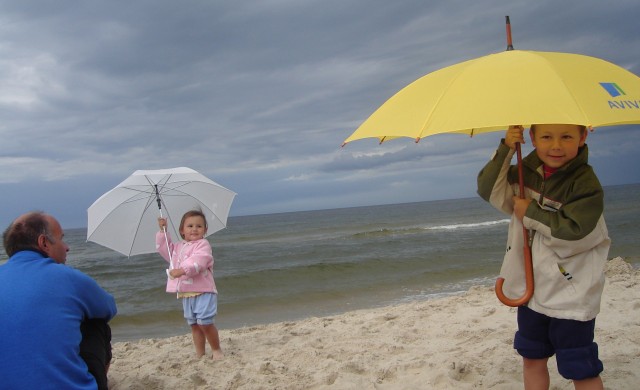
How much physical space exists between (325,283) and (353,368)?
7561 millimetres

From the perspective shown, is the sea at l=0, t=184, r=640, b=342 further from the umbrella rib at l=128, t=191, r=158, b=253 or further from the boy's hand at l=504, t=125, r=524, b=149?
the boy's hand at l=504, t=125, r=524, b=149

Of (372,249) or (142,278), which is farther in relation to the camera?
(372,249)

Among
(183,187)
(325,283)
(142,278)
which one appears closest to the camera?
(183,187)

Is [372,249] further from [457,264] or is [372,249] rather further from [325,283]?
[325,283]

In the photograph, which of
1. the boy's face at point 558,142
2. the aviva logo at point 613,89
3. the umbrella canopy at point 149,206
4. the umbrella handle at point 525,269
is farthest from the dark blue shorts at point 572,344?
the umbrella canopy at point 149,206

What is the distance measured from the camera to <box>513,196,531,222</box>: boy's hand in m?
2.69

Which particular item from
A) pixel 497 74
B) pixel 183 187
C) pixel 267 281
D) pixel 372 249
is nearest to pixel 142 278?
pixel 267 281

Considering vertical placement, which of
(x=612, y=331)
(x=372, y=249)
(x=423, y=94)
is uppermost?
(x=423, y=94)

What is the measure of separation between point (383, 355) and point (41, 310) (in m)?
3.12

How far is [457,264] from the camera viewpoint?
1308 centimetres

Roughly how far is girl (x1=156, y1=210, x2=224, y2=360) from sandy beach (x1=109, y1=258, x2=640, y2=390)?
1.18ft

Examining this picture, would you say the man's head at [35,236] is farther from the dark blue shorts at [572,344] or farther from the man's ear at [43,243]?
the dark blue shorts at [572,344]

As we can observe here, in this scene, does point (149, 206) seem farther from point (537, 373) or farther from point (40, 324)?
point (537, 373)

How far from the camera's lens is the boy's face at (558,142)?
2551 millimetres
